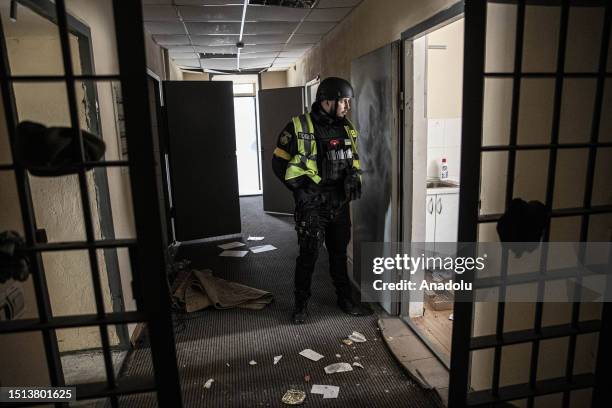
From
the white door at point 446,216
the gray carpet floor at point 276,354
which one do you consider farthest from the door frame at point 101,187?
the white door at point 446,216

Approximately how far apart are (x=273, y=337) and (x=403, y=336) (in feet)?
2.75

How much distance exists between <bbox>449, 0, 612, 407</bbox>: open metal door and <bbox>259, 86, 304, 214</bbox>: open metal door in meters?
4.12

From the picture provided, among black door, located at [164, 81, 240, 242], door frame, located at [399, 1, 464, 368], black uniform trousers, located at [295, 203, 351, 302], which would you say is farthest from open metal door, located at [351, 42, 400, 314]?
black door, located at [164, 81, 240, 242]

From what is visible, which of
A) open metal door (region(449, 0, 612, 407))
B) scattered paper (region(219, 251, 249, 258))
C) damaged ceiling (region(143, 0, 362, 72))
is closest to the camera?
open metal door (region(449, 0, 612, 407))

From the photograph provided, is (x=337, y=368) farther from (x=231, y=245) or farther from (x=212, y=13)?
(x=212, y=13)

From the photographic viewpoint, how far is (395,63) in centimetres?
247

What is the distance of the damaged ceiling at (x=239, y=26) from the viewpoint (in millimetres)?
3059

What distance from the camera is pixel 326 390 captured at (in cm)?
207

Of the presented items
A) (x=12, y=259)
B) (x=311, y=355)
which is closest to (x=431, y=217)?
(x=311, y=355)

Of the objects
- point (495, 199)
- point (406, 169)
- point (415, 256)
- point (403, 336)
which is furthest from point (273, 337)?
point (495, 199)

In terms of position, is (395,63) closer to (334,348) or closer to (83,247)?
(334,348)

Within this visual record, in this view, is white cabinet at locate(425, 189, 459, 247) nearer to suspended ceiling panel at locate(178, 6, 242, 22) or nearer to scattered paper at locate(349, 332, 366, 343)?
scattered paper at locate(349, 332, 366, 343)

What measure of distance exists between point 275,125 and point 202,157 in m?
1.49

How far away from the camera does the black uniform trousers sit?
108 inches
